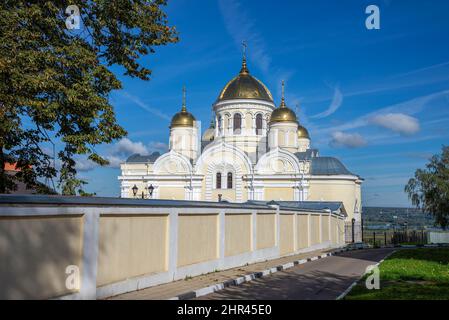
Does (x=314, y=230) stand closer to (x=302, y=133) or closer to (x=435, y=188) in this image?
(x=435, y=188)

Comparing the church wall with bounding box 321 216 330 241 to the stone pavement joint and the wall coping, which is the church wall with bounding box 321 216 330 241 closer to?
the stone pavement joint

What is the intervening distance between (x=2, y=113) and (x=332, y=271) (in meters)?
9.78

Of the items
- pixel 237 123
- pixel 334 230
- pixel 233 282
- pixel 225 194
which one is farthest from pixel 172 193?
pixel 233 282

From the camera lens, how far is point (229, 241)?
14.4 meters

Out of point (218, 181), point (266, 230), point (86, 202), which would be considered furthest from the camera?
point (218, 181)

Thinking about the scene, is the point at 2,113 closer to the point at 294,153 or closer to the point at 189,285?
the point at 189,285

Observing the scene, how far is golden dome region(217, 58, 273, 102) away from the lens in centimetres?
5122

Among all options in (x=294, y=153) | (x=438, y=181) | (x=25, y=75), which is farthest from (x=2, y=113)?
(x=294, y=153)

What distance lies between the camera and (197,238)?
494 inches

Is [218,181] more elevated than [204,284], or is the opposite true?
[218,181]

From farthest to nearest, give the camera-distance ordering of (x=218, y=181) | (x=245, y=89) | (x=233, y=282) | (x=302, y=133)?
1. (x=302, y=133)
2. (x=245, y=89)
3. (x=218, y=181)
4. (x=233, y=282)

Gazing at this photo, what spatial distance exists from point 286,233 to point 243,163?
27.0 meters

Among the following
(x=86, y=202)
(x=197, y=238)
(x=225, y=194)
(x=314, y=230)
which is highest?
(x=225, y=194)

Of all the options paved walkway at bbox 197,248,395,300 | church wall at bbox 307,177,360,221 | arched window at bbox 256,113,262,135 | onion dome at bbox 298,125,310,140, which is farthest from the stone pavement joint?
onion dome at bbox 298,125,310,140
